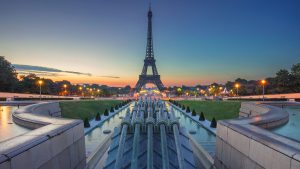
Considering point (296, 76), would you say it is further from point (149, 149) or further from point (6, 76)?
point (6, 76)

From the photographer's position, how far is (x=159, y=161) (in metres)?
8.99

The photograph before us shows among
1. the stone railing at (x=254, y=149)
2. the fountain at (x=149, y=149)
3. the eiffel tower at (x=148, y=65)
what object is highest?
the eiffel tower at (x=148, y=65)

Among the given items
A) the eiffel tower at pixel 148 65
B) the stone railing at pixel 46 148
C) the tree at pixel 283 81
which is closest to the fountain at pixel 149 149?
the stone railing at pixel 46 148

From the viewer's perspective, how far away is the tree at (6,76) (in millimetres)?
49388

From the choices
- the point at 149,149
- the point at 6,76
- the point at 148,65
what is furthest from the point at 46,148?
the point at 148,65

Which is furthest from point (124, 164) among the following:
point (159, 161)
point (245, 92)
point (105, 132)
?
point (245, 92)

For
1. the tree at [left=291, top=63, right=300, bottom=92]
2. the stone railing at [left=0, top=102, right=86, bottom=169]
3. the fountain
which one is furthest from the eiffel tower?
the stone railing at [left=0, top=102, right=86, bottom=169]

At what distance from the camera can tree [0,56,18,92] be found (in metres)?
49.4

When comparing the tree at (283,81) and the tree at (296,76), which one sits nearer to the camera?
the tree at (296,76)

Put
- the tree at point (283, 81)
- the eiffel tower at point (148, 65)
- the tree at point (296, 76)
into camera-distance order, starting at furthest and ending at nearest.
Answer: the eiffel tower at point (148, 65)
the tree at point (283, 81)
the tree at point (296, 76)

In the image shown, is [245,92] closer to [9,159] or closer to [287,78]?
[287,78]

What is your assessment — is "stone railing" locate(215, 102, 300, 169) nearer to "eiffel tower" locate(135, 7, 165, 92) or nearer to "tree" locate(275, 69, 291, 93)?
"tree" locate(275, 69, 291, 93)

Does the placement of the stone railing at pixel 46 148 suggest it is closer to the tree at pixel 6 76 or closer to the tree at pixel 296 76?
the tree at pixel 6 76

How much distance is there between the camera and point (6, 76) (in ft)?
164
